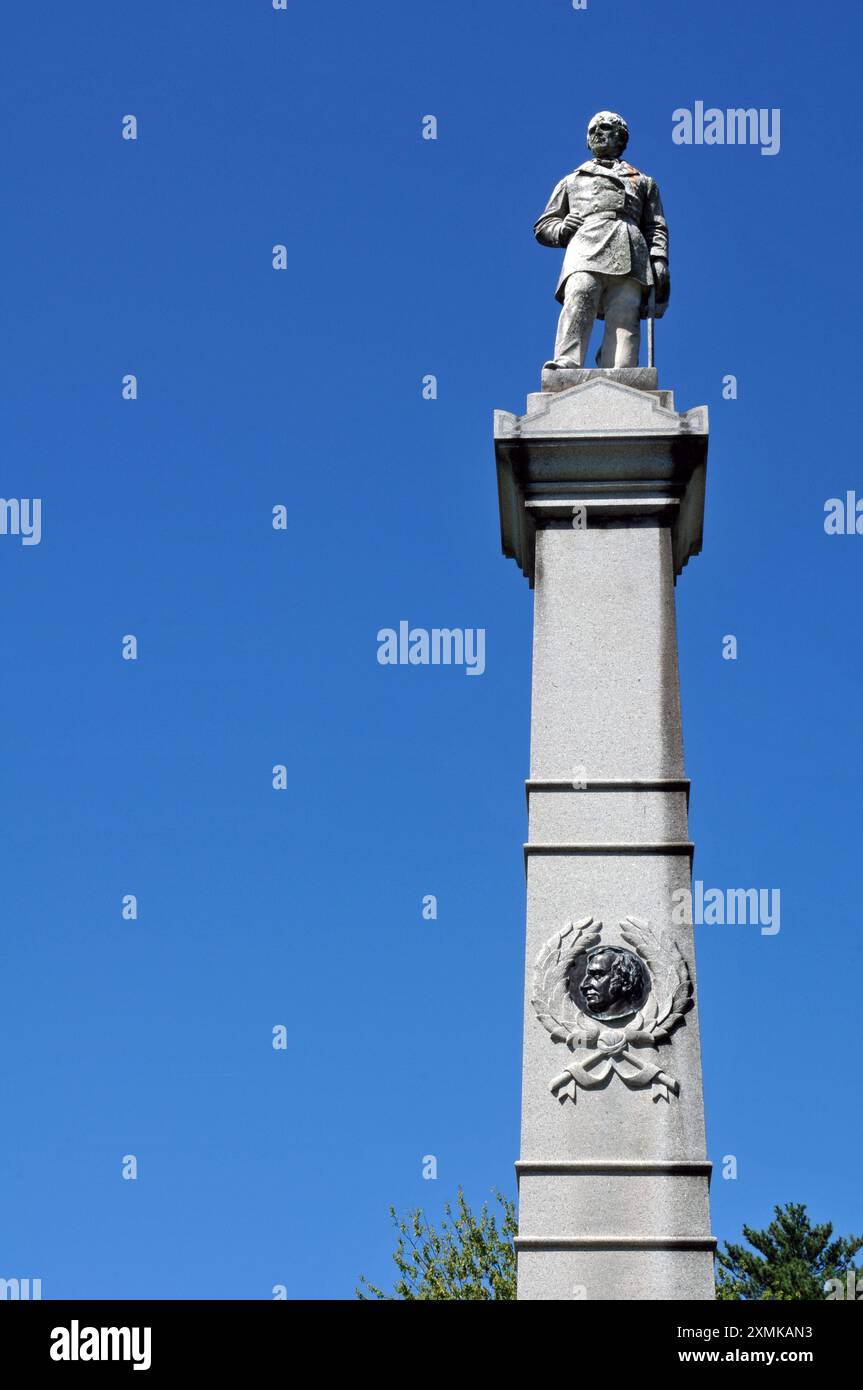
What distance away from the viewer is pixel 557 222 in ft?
54.1

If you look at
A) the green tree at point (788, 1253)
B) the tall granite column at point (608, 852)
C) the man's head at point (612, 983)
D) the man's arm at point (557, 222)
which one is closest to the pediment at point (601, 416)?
the tall granite column at point (608, 852)

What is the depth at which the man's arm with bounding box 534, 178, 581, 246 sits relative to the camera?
16.4 metres

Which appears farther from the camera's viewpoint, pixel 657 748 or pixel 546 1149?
pixel 657 748

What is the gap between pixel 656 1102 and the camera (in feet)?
46.0

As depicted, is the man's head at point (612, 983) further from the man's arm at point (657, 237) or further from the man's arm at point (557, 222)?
the man's arm at point (557, 222)

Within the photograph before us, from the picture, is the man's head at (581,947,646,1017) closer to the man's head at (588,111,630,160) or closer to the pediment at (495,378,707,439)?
the pediment at (495,378,707,439)

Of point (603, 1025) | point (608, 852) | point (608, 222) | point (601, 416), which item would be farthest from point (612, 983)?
point (608, 222)

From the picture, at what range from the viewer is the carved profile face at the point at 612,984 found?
1427cm

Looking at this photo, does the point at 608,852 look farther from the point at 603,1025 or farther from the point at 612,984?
the point at 603,1025

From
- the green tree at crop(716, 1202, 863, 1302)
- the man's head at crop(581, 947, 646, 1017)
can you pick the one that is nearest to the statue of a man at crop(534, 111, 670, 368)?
the man's head at crop(581, 947, 646, 1017)

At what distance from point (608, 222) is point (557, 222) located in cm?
45
